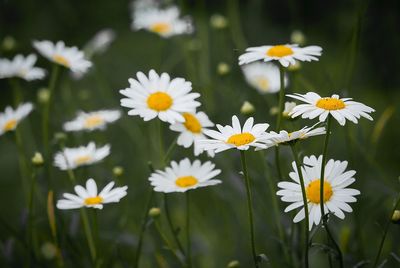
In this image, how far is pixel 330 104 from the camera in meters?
0.84

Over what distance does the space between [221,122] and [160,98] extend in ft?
1.77

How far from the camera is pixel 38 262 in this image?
1.22m

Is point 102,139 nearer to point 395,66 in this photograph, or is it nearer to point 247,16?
point 395,66

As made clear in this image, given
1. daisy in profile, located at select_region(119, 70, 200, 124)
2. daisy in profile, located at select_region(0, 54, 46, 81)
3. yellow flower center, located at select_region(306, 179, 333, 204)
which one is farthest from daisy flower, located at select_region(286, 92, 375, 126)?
daisy in profile, located at select_region(0, 54, 46, 81)

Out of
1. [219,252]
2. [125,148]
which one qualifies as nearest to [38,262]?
[219,252]

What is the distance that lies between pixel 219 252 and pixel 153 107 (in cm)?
54

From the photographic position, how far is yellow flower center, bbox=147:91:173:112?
104 centimetres

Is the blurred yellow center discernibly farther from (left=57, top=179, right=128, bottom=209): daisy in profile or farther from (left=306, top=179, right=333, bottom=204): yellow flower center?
(left=306, top=179, right=333, bottom=204): yellow flower center

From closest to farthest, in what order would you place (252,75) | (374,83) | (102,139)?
(252,75), (102,139), (374,83)

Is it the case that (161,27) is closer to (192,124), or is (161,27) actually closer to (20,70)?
(20,70)

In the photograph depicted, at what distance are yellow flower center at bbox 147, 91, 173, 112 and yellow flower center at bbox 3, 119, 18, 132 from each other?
379 millimetres

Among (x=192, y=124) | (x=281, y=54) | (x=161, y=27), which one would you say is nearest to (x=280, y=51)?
(x=281, y=54)

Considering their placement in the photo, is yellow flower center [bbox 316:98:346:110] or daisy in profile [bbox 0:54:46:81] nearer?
yellow flower center [bbox 316:98:346:110]

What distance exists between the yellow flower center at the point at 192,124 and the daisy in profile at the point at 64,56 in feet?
1.04
